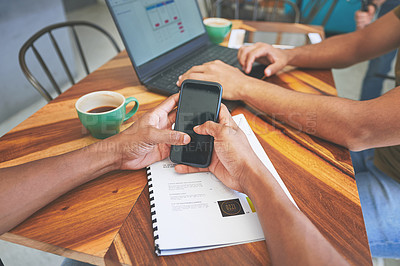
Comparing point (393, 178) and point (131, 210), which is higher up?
point (131, 210)

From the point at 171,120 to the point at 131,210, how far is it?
0.82 ft

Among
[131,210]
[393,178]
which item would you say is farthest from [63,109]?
[393,178]

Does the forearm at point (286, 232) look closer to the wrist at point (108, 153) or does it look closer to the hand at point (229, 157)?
the hand at point (229, 157)

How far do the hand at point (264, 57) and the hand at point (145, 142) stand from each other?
46 centimetres

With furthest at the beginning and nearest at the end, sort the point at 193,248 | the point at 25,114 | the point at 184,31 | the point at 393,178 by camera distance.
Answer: the point at 25,114 → the point at 184,31 → the point at 393,178 → the point at 193,248

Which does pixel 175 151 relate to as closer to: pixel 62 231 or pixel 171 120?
pixel 171 120

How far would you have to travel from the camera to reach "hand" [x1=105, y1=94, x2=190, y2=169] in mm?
527

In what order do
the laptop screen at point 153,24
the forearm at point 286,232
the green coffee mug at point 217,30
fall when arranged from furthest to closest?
the green coffee mug at point 217,30 → the laptop screen at point 153,24 → the forearm at point 286,232

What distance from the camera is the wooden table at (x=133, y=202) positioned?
1.35 feet

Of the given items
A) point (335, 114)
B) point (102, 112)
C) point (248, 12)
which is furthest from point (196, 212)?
point (248, 12)

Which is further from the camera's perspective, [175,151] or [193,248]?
[175,151]

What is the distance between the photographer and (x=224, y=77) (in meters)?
0.76

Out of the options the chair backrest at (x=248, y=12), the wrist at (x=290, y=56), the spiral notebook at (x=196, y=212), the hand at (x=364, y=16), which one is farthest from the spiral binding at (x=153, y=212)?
the chair backrest at (x=248, y=12)

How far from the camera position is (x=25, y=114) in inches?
79.8
